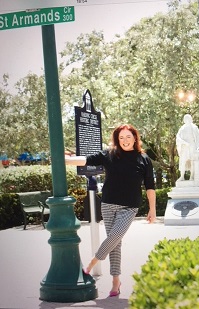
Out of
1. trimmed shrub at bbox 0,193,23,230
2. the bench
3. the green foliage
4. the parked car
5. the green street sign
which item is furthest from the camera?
the parked car

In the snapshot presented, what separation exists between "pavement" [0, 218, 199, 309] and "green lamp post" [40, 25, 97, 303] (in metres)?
0.10

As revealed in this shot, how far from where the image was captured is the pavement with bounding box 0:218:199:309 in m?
3.88

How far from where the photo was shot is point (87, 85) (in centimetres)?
1182

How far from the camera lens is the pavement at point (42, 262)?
3.88 m

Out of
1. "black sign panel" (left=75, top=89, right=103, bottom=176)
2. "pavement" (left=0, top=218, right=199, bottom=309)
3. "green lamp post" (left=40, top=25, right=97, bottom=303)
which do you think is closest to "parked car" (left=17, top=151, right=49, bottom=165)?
"pavement" (left=0, top=218, right=199, bottom=309)

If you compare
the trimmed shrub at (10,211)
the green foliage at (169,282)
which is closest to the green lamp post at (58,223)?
the green foliage at (169,282)

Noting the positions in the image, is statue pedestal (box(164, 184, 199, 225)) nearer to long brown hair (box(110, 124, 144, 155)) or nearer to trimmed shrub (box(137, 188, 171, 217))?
trimmed shrub (box(137, 188, 171, 217))

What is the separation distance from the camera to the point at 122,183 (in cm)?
379

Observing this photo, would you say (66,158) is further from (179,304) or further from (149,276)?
(179,304)

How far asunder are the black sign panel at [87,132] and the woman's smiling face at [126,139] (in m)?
0.66

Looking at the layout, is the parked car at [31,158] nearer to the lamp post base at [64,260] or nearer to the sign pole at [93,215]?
the sign pole at [93,215]

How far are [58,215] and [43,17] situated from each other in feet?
3.53

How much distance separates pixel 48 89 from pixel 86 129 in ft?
2.41

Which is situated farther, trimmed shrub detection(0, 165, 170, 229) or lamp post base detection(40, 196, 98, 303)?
trimmed shrub detection(0, 165, 170, 229)
